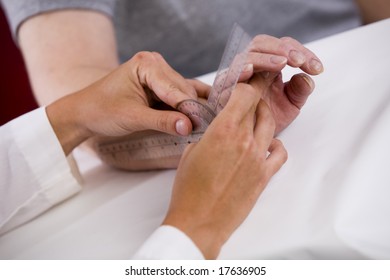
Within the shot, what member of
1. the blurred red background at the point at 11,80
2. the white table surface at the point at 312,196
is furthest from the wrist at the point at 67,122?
the blurred red background at the point at 11,80

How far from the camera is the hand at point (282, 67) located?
74cm

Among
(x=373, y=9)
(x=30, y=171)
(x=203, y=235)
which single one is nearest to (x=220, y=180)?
(x=203, y=235)

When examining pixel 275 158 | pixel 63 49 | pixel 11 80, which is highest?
pixel 11 80

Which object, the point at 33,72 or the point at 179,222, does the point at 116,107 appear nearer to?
the point at 179,222

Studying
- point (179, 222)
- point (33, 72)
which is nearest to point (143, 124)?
point (179, 222)

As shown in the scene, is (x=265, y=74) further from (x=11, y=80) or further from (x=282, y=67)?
(x=11, y=80)

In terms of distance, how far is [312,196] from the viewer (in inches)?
25.1

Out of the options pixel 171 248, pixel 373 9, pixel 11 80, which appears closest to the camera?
pixel 171 248

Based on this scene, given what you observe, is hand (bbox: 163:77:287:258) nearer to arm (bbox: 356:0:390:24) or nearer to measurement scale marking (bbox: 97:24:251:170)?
measurement scale marking (bbox: 97:24:251:170)

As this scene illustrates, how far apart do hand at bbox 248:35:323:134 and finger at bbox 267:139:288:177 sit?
11 centimetres

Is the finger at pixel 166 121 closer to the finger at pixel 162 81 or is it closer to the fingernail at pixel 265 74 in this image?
the finger at pixel 162 81

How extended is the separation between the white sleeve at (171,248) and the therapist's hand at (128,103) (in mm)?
189

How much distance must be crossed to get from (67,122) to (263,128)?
40 centimetres
